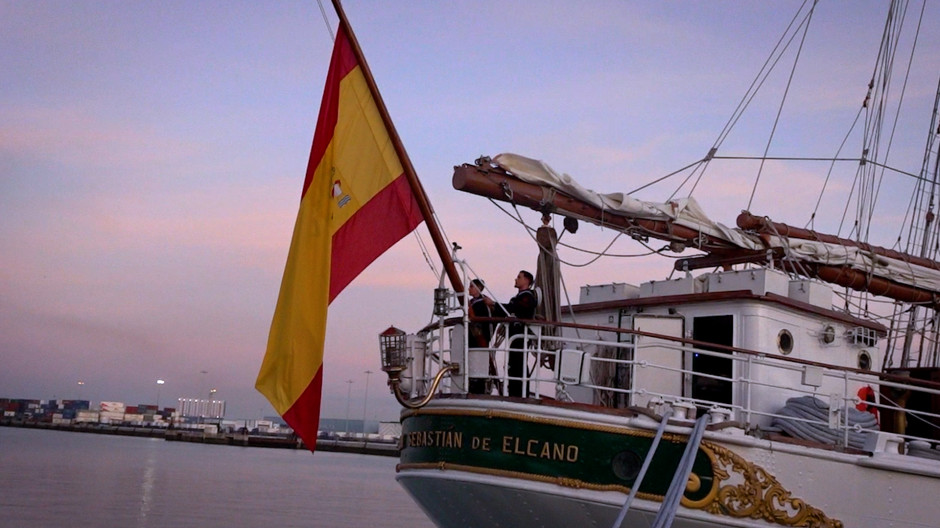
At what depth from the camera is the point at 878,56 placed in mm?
22109

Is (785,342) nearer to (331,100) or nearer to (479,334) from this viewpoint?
(479,334)

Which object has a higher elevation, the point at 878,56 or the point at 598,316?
the point at 878,56

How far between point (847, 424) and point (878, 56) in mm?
13349

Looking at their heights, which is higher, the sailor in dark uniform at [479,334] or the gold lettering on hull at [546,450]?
the sailor in dark uniform at [479,334]

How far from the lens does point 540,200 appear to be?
12695mm

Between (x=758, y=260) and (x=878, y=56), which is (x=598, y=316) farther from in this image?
(x=878, y=56)

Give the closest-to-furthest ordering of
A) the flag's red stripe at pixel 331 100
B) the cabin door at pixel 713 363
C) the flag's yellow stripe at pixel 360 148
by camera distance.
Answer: the flag's red stripe at pixel 331 100 < the flag's yellow stripe at pixel 360 148 < the cabin door at pixel 713 363

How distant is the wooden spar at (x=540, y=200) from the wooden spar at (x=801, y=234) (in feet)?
5.42

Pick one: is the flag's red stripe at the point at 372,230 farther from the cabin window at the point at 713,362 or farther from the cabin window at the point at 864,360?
the cabin window at the point at 864,360

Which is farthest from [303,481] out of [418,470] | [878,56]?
[418,470]

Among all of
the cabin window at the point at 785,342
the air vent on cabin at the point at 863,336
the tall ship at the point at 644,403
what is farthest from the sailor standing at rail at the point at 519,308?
the air vent on cabin at the point at 863,336

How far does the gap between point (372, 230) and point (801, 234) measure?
25.4 feet

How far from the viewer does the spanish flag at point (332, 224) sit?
10.9 meters

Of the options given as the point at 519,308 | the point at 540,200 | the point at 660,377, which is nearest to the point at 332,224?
the point at 519,308
